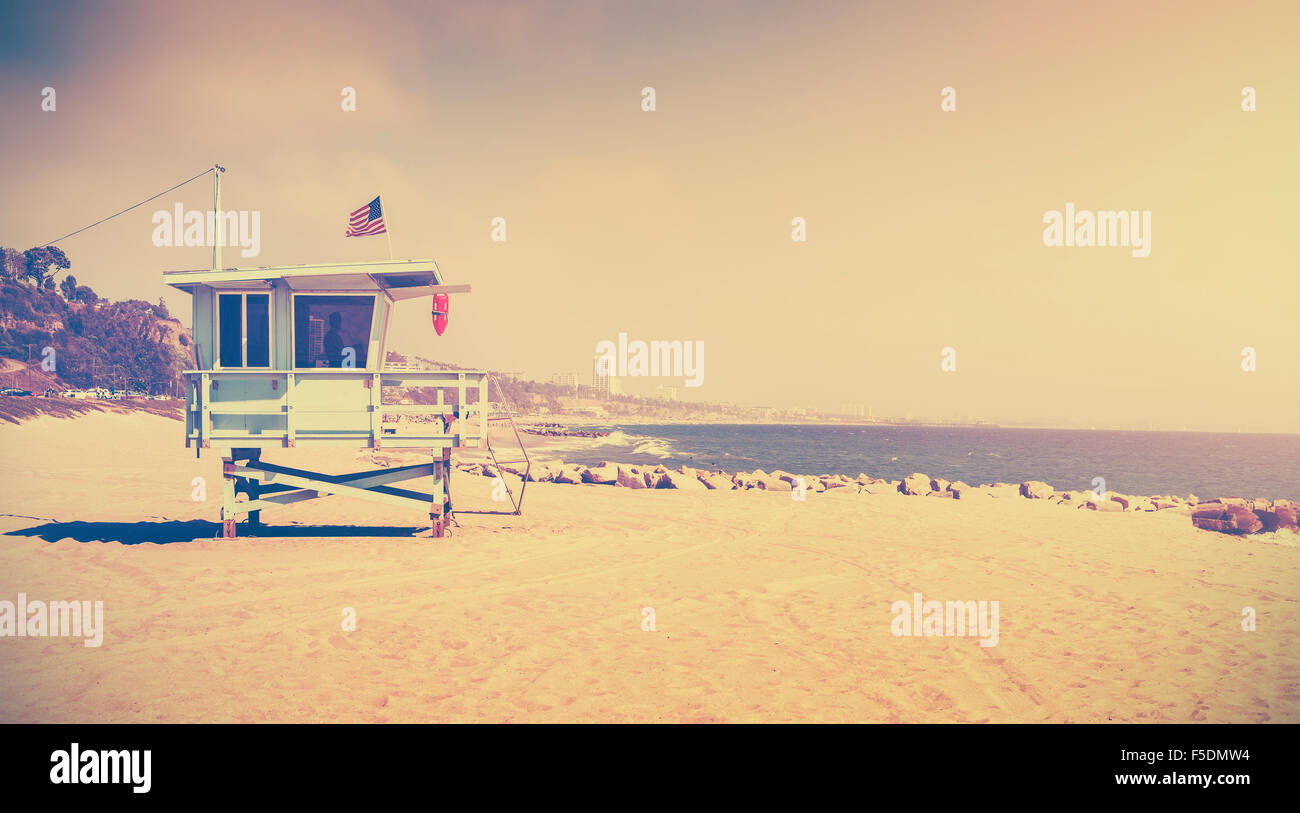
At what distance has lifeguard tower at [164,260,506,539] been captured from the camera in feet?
41.8

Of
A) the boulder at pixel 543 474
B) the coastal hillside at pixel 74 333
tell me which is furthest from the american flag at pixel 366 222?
the coastal hillside at pixel 74 333

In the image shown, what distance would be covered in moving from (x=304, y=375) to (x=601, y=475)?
14.0 metres

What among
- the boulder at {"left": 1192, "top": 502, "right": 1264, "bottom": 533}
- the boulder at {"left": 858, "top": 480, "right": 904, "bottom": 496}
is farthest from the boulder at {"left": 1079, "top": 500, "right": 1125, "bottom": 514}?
the boulder at {"left": 858, "top": 480, "right": 904, "bottom": 496}

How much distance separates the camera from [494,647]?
7.21m

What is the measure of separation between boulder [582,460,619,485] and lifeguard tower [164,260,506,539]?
11.7 meters

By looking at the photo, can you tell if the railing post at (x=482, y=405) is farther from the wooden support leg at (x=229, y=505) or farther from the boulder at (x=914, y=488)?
the boulder at (x=914, y=488)

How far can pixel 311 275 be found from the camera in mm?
12609

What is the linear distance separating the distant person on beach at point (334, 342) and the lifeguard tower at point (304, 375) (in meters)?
0.02

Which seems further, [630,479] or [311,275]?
[630,479]

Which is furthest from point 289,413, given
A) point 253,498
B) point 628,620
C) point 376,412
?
point 628,620

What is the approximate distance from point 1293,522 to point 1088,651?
47.9ft

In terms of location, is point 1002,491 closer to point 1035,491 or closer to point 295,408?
point 1035,491
